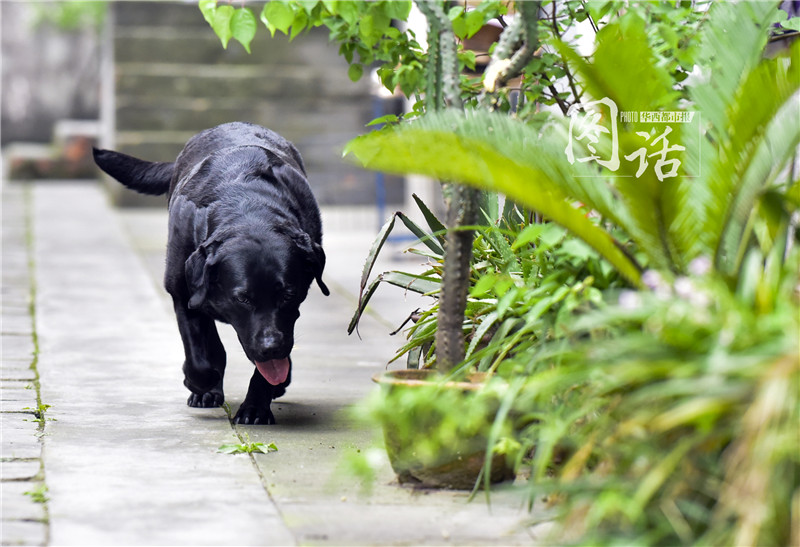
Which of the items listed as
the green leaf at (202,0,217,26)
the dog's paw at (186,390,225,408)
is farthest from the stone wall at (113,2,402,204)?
the green leaf at (202,0,217,26)

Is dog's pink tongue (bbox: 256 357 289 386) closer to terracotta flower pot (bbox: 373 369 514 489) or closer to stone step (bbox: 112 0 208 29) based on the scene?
terracotta flower pot (bbox: 373 369 514 489)

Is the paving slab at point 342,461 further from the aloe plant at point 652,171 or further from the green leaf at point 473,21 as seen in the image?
the green leaf at point 473,21

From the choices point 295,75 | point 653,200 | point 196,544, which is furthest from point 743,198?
point 295,75

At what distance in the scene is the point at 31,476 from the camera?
365cm

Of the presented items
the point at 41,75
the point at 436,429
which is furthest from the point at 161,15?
the point at 436,429

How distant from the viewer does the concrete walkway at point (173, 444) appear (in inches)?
125

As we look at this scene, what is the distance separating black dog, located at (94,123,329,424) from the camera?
4371 mm

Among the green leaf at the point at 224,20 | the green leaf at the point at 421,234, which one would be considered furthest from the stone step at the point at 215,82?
the green leaf at the point at 224,20

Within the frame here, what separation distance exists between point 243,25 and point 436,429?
165 cm

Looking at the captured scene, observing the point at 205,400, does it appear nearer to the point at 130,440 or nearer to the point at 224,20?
the point at 130,440

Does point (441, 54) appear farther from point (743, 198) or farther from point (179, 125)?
point (179, 125)

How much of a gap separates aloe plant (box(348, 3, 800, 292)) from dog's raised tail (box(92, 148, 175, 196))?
8.62ft

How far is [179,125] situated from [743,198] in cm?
1289

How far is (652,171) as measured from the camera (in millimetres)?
3043
